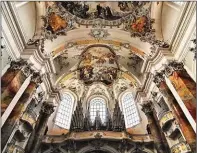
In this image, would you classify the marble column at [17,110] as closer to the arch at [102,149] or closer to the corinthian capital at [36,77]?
the corinthian capital at [36,77]

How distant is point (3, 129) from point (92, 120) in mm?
8140

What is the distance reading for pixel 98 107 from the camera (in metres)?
17.6

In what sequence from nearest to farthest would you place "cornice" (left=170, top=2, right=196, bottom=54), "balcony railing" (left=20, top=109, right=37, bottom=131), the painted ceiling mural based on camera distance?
"cornice" (left=170, top=2, right=196, bottom=54) → "balcony railing" (left=20, top=109, right=37, bottom=131) → the painted ceiling mural

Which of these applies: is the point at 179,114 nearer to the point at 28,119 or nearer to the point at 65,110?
the point at 28,119

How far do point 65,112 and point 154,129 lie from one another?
6.67 m

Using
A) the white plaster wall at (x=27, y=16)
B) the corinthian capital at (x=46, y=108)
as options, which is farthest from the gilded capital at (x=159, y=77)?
the white plaster wall at (x=27, y=16)

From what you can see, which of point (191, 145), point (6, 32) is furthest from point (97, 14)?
point (191, 145)

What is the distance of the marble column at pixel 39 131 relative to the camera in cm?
1076

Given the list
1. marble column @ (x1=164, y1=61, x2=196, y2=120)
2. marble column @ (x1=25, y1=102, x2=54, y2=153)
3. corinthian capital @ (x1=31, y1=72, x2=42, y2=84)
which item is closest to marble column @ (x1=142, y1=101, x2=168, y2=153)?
marble column @ (x1=164, y1=61, x2=196, y2=120)

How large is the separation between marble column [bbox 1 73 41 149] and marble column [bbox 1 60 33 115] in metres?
0.54

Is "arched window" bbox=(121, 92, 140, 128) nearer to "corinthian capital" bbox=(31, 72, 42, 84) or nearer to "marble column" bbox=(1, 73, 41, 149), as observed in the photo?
"corinthian capital" bbox=(31, 72, 42, 84)

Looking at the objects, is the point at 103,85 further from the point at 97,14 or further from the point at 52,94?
the point at 97,14

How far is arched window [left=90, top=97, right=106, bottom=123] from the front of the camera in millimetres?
16727

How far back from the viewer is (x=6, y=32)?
30.5 feet
